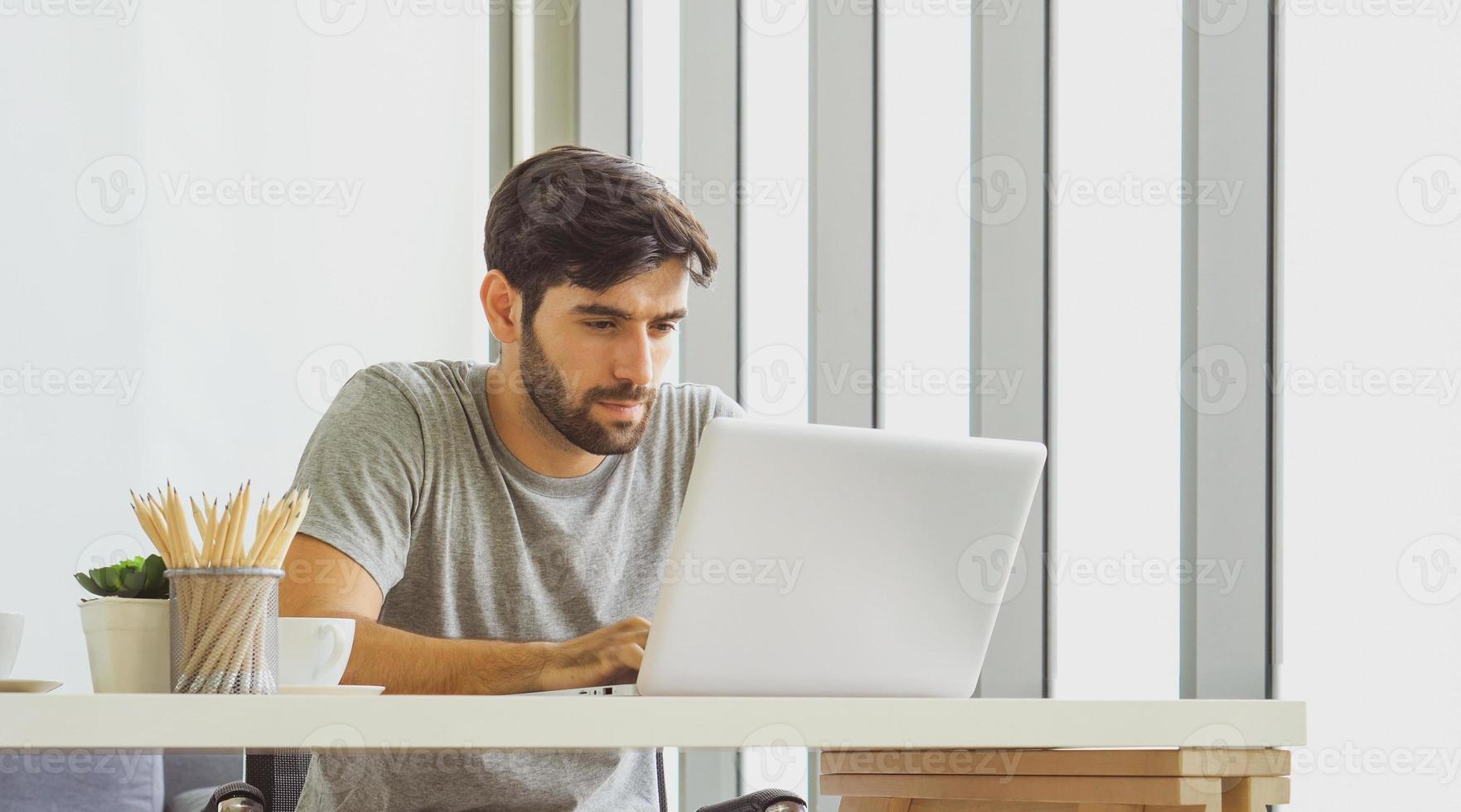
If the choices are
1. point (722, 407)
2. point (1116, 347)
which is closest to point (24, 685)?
point (722, 407)

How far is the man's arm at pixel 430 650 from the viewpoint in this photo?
4.22ft

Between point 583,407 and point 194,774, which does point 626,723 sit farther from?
point 194,774

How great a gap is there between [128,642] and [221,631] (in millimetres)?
99

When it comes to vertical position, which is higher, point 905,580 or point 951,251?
point 951,251

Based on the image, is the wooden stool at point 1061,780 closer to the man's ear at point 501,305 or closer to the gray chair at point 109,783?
the man's ear at point 501,305

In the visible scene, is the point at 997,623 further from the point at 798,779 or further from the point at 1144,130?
the point at 1144,130

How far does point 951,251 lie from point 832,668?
141 cm

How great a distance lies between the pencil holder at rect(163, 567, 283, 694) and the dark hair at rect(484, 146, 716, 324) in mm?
889

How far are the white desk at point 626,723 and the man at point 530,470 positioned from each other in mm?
720

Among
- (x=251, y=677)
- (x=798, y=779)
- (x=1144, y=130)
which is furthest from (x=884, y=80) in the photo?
(x=251, y=677)

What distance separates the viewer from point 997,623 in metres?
2.21

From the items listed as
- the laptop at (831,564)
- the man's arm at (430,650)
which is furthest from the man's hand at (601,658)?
the laptop at (831,564)

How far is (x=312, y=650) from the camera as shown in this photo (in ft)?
3.32

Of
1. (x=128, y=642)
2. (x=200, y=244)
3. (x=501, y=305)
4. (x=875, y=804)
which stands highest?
(x=200, y=244)
